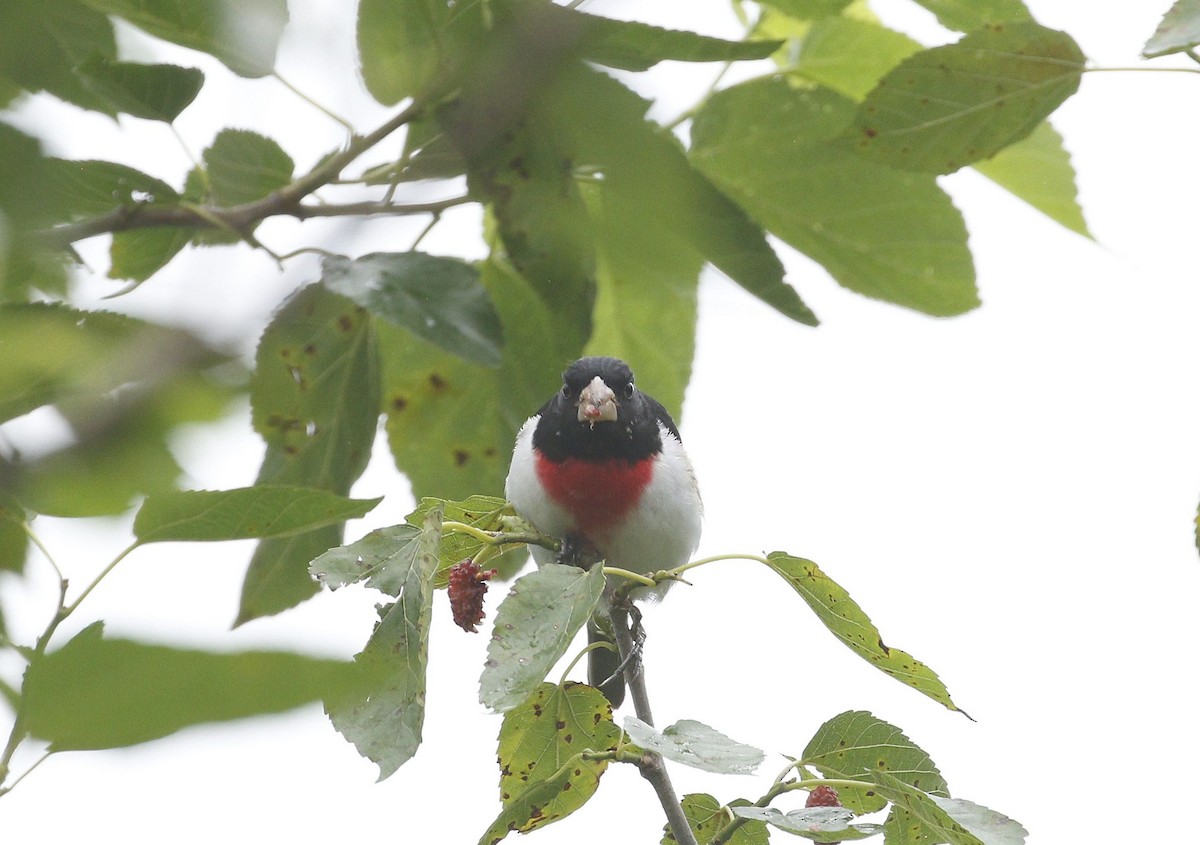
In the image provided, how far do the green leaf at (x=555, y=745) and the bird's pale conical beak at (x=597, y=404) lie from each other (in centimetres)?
121

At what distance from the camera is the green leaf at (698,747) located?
5.87 feet

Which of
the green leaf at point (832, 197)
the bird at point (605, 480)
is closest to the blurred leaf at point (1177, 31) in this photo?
the green leaf at point (832, 197)

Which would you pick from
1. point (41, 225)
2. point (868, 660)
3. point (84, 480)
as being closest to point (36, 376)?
point (84, 480)

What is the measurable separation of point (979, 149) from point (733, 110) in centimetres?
50

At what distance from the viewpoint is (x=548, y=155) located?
917 mm

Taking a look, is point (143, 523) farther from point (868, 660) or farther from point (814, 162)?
point (814, 162)

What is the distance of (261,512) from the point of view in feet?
5.75

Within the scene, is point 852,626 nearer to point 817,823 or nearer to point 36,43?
point 817,823

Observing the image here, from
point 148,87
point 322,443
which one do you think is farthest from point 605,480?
point 148,87

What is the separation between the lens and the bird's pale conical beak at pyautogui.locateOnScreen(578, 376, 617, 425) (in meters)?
3.31

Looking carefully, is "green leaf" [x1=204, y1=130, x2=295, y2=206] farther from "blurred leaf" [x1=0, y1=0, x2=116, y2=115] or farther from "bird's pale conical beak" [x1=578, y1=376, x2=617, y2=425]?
"bird's pale conical beak" [x1=578, y1=376, x2=617, y2=425]

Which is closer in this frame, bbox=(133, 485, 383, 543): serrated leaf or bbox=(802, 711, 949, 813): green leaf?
bbox=(133, 485, 383, 543): serrated leaf

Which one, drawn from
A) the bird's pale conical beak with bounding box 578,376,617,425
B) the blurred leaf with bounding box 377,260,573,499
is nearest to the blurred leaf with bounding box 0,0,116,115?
the blurred leaf with bounding box 377,260,573,499

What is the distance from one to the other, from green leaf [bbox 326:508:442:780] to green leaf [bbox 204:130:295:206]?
0.63 metres
